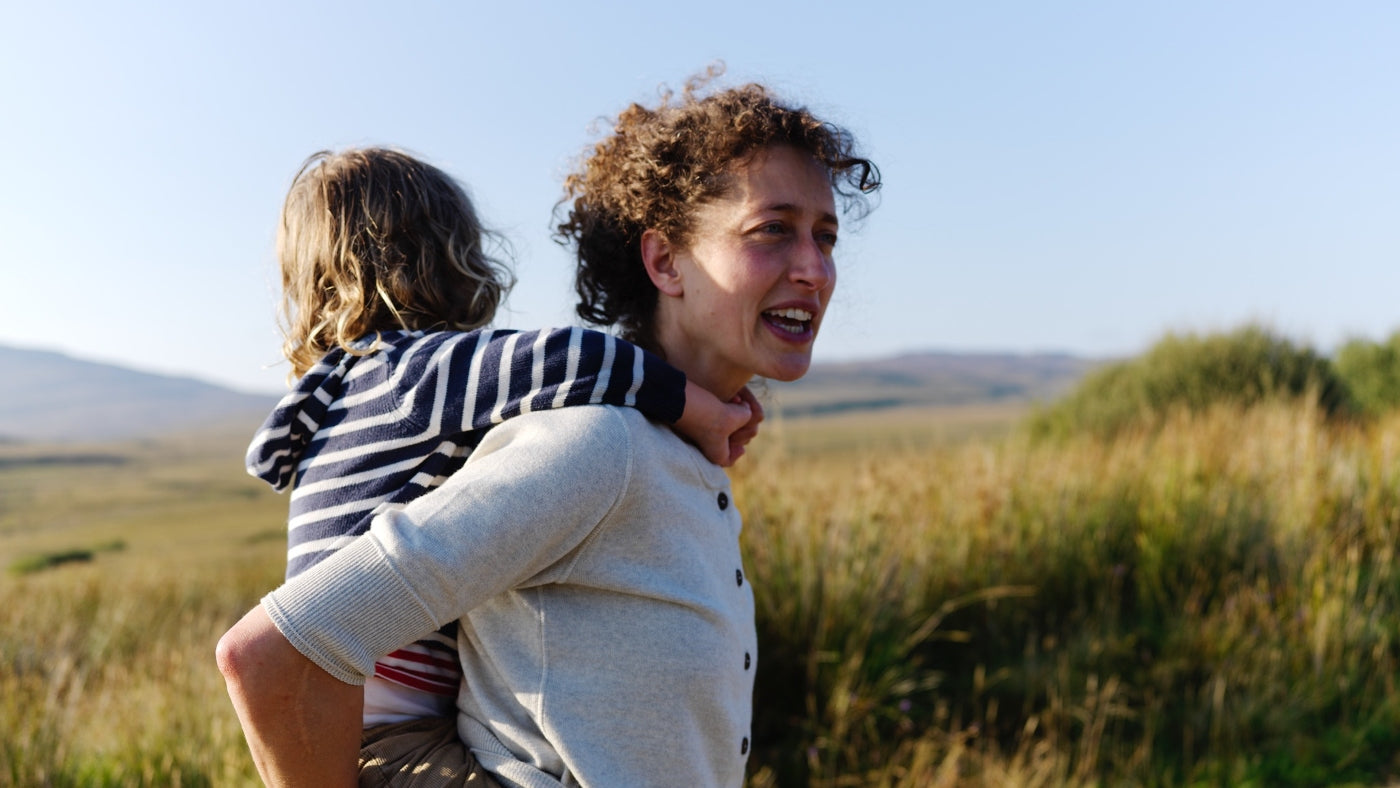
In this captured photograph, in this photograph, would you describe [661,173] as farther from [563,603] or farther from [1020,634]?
[1020,634]

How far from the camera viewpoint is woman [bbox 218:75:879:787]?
1333mm

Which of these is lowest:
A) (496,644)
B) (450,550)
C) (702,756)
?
(702,756)

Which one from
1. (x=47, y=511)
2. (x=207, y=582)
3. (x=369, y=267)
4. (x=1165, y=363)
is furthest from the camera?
(x=47, y=511)

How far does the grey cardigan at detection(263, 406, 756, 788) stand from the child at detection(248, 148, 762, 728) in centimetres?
7

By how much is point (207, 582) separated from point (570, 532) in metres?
11.2

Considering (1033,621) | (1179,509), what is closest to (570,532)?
(1033,621)

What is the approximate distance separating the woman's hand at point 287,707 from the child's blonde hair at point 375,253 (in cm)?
60

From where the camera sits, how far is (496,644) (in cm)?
155

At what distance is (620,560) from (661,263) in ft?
2.36

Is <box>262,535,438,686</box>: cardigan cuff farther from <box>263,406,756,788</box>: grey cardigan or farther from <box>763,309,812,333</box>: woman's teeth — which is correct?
<box>763,309,812,333</box>: woman's teeth

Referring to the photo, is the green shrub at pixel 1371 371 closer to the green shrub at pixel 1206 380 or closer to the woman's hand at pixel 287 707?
the green shrub at pixel 1206 380

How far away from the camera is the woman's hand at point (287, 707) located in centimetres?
131

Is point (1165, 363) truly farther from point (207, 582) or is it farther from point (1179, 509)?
point (207, 582)

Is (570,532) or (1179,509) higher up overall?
(570,532)
